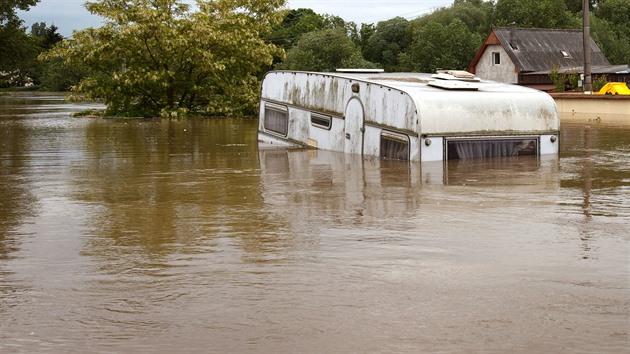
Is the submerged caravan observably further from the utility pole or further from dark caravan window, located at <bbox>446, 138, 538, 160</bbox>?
the utility pole

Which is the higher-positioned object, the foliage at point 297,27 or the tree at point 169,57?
the foliage at point 297,27

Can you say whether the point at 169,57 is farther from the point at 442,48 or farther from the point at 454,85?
the point at 442,48

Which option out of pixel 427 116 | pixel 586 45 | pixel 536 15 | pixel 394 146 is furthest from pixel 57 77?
pixel 427 116

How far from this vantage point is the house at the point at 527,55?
71500 millimetres

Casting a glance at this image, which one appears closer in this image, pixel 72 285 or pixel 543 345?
pixel 543 345

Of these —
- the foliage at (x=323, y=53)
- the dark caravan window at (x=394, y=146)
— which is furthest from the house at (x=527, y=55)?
the dark caravan window at (x=394, y=146)

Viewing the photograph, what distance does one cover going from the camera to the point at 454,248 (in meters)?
11.0

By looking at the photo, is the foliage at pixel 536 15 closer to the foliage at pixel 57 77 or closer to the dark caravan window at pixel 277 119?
the foliage at pixel 57 77

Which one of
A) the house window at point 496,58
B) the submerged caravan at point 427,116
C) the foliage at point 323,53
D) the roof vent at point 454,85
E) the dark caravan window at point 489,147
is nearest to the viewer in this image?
the submerged caravan at point 427,116

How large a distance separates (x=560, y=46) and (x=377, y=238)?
66944mm

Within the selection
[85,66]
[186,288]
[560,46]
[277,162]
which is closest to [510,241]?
[186,288]

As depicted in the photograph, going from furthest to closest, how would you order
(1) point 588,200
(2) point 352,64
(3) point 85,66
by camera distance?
(2) point 352,64
(3) point 85,66
(1) point 588,200

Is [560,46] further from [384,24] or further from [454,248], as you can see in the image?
[454,248]

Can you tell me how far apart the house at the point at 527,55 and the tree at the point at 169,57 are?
29.2m
